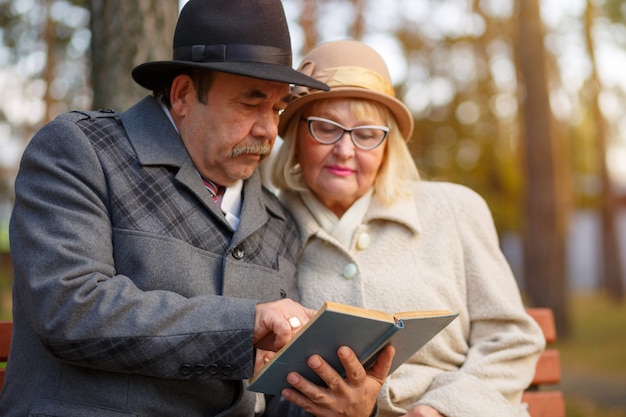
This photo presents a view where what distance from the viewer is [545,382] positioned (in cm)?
365

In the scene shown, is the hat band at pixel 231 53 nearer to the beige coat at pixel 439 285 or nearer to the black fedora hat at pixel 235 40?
the black fedora hat at pixel 235 40

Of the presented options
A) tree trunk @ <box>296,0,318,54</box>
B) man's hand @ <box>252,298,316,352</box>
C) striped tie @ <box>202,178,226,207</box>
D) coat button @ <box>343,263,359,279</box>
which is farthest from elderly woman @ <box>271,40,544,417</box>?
tree trunk @ <box>296,0,318,54</box>

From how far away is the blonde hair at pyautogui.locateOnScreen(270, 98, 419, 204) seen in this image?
11.2ft

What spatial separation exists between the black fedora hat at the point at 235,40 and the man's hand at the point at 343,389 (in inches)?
39.5

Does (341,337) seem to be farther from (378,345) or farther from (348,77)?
(348,77)

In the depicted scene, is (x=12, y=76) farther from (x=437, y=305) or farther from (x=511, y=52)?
(x=437, y=305)

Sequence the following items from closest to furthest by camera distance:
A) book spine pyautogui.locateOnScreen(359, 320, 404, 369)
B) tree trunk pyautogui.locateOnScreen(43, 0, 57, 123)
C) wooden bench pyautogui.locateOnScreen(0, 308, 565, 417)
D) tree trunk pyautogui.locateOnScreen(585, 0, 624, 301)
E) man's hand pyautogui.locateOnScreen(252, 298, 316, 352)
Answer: book spine pyautogui.locateOnScreen(359, 320, 404, 369), man's hand pyautogui.locateOnScreen(252, 298, 316, 352), wooden bench pyautogui.locateOnScreen(0, 308, 565, 417), tree trunk pyautogui.locateOnScreen(43, 0, 57, 123), tree trunk pyautogui.locateOnScreen(585, 0, 624, 301)

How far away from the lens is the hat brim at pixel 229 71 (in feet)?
8.73

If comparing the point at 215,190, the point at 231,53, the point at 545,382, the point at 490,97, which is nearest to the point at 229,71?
the point at 231,53

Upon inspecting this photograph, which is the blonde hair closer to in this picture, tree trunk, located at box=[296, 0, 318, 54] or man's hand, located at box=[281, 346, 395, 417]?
man's hand, located at box=[281, 346, 395, 417]

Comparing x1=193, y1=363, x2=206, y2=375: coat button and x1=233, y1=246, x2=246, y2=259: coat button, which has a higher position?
x1=233, y1=246, x2=246, y2=259: coat button

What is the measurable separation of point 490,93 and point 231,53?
61.0 feet

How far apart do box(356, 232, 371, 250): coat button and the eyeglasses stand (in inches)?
15.0

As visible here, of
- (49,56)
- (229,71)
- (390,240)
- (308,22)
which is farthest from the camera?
(49,56)
